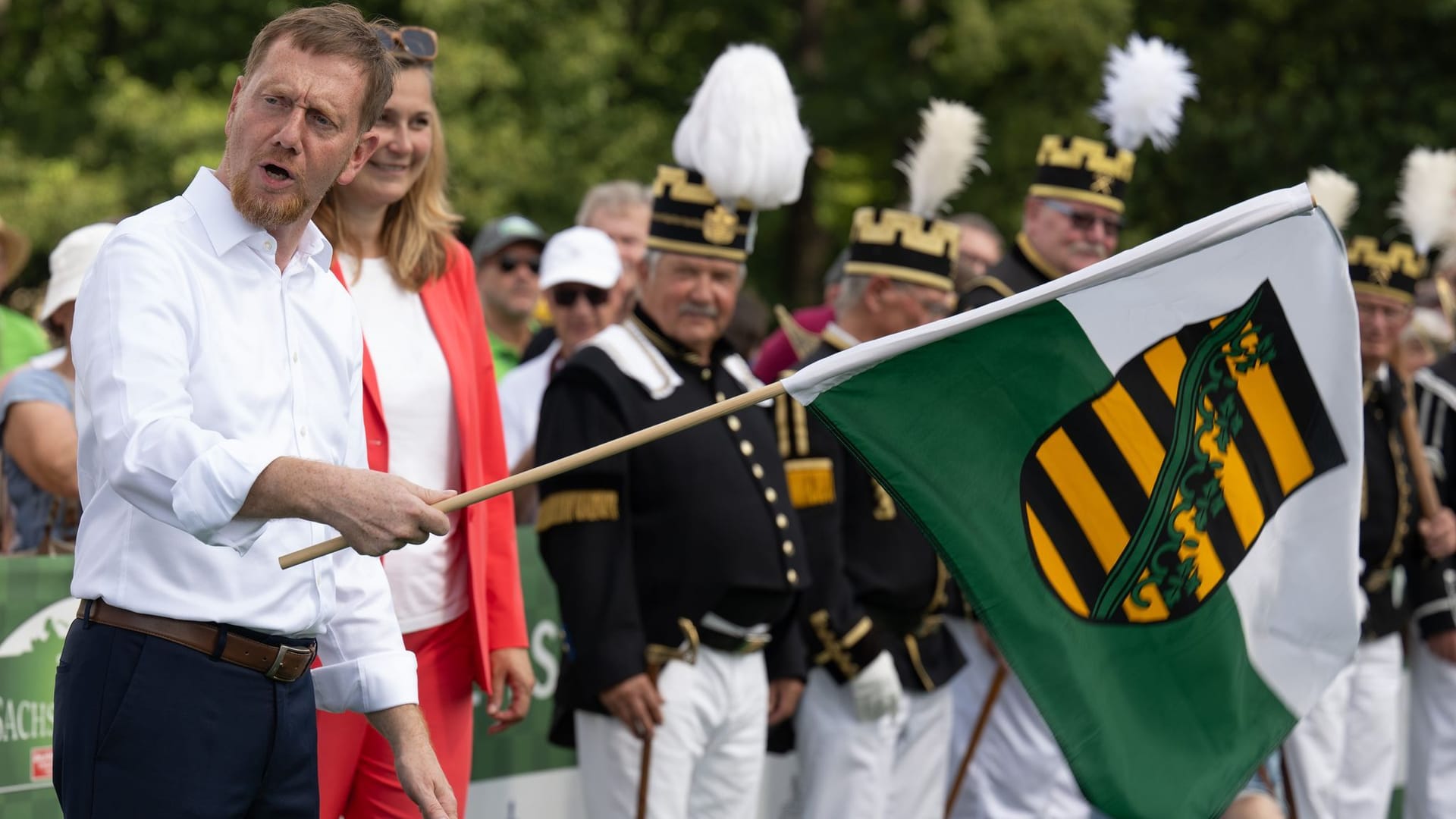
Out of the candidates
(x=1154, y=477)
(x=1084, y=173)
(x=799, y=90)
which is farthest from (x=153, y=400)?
(x=799, y=90)

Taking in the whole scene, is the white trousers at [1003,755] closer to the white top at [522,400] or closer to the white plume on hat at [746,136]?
the white top at [522,400]

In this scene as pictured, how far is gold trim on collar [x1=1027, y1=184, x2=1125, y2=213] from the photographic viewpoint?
7.84 m

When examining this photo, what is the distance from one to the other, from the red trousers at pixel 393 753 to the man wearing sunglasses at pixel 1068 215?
3.67m

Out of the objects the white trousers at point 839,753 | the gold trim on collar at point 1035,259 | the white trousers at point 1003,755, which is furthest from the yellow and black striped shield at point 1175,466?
the gold trim on collar at point 1035,259

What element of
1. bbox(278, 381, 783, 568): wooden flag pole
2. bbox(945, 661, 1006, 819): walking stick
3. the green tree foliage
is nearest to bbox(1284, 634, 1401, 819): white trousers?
bbox(945, 661, 1006, 819): walking stick

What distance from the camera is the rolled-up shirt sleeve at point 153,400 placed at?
2.84 metres

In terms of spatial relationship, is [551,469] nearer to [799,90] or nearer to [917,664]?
[917,664]

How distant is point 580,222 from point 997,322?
4.57 m

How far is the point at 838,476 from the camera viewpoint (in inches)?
252

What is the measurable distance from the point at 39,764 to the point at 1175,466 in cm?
309

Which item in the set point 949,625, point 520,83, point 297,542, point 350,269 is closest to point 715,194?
point 350,269

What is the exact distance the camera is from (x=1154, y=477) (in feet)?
14.1

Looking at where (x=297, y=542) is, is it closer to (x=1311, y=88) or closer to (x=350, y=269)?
(x=350, y=269)

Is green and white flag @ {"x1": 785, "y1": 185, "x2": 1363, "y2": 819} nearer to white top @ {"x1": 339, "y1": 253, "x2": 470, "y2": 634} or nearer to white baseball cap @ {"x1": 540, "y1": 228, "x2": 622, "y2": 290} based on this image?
white top @ {"x1": 339, "y1": 253, "x2": 470, "y2": 634}
